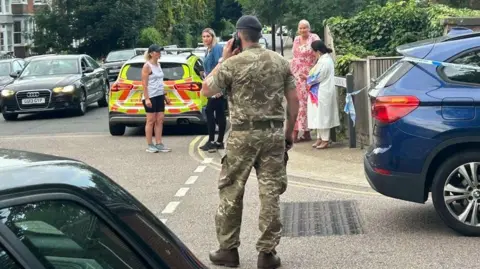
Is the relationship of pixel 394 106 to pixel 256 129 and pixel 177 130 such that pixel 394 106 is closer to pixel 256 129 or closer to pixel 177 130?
pixel 256 129

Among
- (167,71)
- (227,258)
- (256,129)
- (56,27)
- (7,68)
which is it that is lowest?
(227,258)

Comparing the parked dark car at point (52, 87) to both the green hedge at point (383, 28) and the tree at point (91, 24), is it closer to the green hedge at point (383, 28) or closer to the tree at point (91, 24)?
the green hedge at point (383, 28)

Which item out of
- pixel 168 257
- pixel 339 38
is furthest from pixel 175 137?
pixel 168 257

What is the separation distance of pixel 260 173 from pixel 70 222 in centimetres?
408

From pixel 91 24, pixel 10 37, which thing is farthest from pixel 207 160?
pixel 10 37

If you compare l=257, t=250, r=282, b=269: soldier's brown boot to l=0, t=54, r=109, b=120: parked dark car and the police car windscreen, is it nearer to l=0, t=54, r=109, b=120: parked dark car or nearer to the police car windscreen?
the police car windscreen

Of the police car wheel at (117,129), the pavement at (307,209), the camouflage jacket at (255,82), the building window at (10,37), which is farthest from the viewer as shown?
the building window at (10,37)

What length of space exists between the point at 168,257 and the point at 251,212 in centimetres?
600

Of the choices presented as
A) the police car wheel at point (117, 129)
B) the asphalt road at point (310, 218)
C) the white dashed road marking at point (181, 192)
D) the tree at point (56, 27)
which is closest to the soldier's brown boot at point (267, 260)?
the asphalt road at point (310, 218)

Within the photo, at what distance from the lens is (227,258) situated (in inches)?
262

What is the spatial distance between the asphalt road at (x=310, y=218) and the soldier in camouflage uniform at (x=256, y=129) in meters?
0.46

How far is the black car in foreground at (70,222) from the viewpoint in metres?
2.33

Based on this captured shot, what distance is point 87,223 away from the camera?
8.39 ft

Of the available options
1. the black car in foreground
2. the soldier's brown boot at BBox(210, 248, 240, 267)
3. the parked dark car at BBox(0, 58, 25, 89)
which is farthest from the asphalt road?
the parked dark car at BBox(0, 58, 25, 89)
